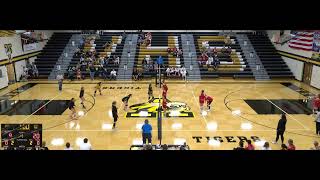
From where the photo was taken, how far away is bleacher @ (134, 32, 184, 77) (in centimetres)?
3034

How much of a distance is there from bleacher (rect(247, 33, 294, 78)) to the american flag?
95.4 inches

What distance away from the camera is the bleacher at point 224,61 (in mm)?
29078

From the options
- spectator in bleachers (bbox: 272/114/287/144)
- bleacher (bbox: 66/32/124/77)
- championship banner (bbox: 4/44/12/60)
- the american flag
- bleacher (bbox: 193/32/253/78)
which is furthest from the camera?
bleacher (bbox: 66/32/124/77)

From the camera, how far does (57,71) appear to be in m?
29.8

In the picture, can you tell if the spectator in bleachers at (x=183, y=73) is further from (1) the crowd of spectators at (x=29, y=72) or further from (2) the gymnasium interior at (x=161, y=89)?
(1) the crowd of spectators at (x=29, y=72)

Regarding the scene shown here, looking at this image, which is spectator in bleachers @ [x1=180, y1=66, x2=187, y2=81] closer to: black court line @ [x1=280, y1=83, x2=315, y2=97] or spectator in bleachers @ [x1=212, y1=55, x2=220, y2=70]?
spectator in bleachers @ [x1=212, y1=55, x2=220, y2=70]

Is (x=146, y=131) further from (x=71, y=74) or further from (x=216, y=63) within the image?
(x=216, y=63)

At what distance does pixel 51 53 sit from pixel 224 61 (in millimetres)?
17389

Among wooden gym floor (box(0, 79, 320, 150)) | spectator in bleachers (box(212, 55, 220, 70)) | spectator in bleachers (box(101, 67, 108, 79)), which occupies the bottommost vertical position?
wooden gym floor (box(0, 79, 320, 150))

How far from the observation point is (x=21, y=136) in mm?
9719

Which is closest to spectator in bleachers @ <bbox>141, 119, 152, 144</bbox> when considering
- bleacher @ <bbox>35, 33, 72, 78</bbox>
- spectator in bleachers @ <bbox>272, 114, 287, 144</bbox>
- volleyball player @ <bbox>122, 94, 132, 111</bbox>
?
volleyball player @ <bbox>122, 94, 132, 111</bbox>

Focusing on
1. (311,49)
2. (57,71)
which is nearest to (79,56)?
(57,71)

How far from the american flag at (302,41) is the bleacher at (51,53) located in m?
22.0
